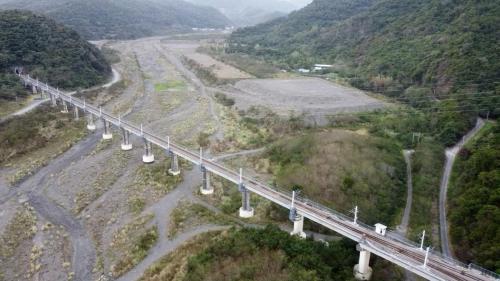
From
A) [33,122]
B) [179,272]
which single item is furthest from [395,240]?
[33,122]

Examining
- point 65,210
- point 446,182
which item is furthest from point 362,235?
point 65,210

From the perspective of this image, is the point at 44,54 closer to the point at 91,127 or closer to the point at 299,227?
the point at 91,127

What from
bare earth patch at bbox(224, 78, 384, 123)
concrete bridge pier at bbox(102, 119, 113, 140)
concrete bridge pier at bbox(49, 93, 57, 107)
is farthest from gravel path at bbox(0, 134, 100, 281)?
bare earth patch at bbox(224, 78, 384, 123)

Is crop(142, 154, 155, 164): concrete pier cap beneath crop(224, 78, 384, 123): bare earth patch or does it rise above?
beneath

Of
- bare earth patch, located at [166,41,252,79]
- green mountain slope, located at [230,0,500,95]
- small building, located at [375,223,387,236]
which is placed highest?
green mountain slope, located at [230,0,500,95]

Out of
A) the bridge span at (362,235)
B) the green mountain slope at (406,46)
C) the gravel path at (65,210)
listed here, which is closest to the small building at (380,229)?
the bridge span at (362,235)

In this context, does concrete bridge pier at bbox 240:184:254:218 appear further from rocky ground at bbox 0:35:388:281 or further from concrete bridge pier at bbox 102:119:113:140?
concrete bridge pier at bbox 102:119:113:140
